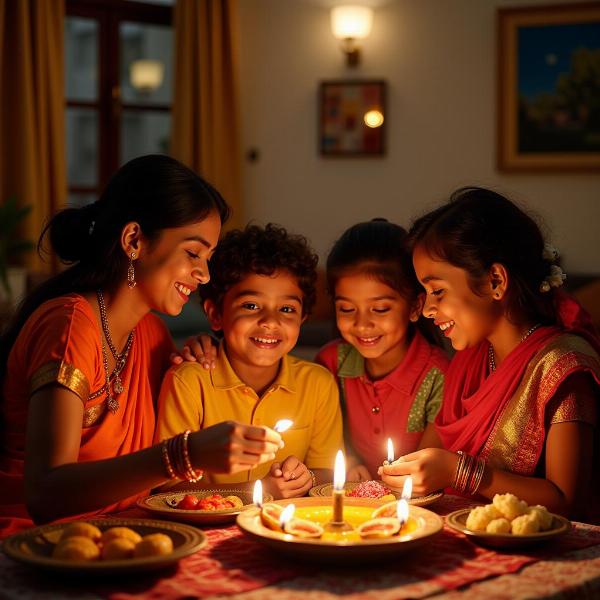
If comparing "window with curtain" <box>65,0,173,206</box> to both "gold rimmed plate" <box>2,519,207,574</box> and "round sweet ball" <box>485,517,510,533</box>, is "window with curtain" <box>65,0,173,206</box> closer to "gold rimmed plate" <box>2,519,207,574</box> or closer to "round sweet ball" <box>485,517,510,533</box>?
"gold rimmed plate" <box>2,519,207,574</box>

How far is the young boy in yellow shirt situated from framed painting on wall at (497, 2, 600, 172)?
476 cm

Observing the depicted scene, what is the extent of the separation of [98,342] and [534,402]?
91 cm

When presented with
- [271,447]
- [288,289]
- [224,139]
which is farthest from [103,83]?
[271,447]

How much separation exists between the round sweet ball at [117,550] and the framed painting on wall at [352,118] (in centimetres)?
602

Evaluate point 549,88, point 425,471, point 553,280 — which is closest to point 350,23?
point 549,88

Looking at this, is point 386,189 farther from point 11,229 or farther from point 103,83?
point 11,229

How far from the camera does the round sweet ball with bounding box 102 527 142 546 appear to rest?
52.7 inches

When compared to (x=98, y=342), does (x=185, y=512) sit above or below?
below

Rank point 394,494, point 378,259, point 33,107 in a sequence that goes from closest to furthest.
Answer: point 394,494, point 378,259, point 33,107

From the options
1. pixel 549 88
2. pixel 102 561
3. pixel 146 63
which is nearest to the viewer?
pixel 102 561

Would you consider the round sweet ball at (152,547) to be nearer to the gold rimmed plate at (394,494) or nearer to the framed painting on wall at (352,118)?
the gold rimmed plate at (394,494)

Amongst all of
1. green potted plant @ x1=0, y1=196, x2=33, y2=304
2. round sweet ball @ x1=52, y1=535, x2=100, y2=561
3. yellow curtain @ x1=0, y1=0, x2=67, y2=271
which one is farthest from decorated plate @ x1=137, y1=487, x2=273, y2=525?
yellow curtain @ x1=0, y1=0, x2=67, y2=271

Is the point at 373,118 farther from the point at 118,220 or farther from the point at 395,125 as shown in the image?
the point at 118,220

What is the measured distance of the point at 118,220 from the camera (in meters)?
2.04
